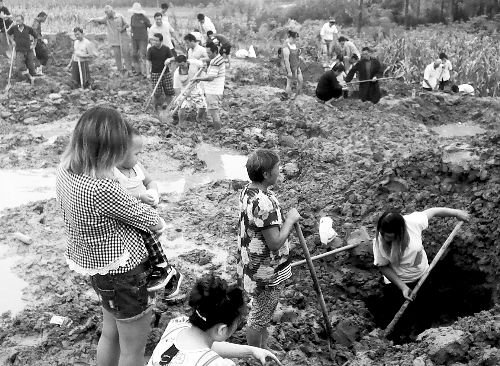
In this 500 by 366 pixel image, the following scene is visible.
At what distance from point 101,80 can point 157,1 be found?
10.4 metres

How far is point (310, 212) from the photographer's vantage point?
578cm

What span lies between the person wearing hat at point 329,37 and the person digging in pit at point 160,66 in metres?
6.30

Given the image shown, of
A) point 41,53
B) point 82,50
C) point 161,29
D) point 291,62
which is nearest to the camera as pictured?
point 161,29

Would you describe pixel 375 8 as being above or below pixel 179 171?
above

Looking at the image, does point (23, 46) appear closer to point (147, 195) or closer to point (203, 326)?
point (147, 195)

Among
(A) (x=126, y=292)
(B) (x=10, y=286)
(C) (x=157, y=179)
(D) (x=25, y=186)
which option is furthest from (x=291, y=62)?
(A) (x=126, y=292)

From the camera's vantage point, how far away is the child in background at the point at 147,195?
275cm

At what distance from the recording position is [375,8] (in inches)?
880

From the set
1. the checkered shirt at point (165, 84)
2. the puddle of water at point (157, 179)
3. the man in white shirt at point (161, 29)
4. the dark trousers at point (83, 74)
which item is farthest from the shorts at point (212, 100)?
the dark trousers at point (83, 74)

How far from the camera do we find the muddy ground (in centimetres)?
390

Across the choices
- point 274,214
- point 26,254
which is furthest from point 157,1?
point 274,214

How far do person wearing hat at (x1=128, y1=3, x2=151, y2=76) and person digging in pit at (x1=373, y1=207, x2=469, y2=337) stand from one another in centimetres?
854

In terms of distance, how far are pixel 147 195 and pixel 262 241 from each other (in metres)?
0.71

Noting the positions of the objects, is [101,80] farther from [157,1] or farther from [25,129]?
[157,1]
